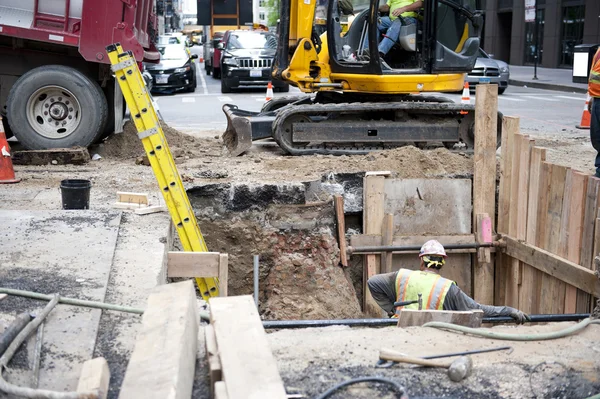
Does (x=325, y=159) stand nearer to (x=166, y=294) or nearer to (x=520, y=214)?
(x=520, y=214)

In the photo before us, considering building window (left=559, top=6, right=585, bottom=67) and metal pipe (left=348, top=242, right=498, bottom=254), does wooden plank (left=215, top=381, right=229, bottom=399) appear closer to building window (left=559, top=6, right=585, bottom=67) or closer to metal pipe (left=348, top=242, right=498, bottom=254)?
metal pipe (left=348, top=242, right=498, bottom=254)

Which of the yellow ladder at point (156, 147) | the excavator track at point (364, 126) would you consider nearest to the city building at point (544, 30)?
the excavator track at point (364, 126)

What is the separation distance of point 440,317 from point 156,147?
9.39 ft

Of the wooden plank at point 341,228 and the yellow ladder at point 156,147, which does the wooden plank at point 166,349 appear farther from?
the wooden plank at point 341,228

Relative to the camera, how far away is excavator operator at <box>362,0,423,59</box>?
11398mm

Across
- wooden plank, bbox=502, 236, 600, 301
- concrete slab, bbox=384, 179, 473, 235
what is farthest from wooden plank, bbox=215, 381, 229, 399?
concrete slab, bbox=384, 179, 473, 235

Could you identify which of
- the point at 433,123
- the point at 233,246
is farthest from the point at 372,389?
the point at 433,123

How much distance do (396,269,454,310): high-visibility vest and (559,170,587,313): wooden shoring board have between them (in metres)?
2.22

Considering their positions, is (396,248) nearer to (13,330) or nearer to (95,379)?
(13,330)

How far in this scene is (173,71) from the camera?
24.0 metres

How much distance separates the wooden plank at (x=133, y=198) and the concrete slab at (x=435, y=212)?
10.6 ft

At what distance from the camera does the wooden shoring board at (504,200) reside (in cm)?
952

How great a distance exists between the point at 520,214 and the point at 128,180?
4.79m

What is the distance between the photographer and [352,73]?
11.6 metres
